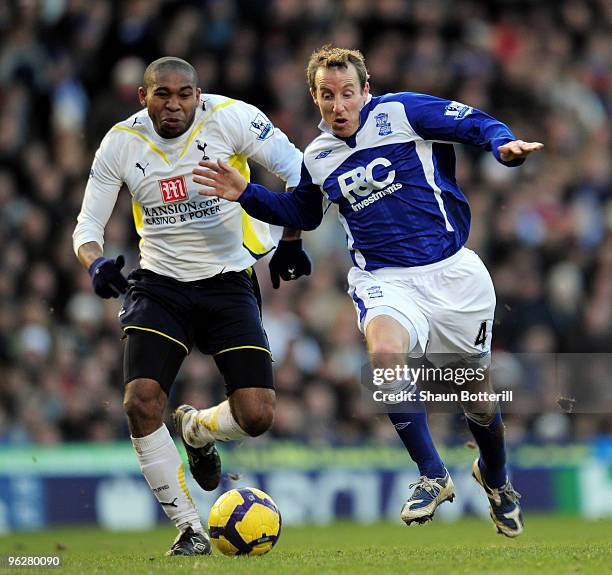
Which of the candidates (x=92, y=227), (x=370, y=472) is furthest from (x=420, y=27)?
(x=92, y=227)

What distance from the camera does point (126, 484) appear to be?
13.3m

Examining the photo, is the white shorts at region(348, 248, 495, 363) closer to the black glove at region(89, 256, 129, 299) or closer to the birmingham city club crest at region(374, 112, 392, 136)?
the birmingham city club crest at region(374, 112, 392, 136)

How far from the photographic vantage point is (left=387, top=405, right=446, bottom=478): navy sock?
7.59 metres

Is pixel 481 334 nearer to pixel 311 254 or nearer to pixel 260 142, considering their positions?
pixel 260 142

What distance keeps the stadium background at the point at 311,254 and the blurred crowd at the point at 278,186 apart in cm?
3

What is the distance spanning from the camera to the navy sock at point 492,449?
8.11 m

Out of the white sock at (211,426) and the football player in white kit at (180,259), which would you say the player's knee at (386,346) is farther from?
the white sock at (211,426)

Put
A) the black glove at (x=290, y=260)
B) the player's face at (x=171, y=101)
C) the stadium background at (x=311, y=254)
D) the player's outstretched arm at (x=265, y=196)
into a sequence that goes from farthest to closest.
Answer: the stadium background at (x=311, y=254), the black glove at (x=290, y=260), the player's face at (x=171, y=101), the player's outstretched arm at (x=265, y=196)

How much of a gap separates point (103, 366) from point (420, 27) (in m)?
7.51

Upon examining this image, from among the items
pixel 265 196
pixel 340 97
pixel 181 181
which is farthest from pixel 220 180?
pixel 340 97

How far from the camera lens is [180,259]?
8.30m

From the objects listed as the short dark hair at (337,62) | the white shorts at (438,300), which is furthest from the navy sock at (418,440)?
the short dark hair at (337,62)

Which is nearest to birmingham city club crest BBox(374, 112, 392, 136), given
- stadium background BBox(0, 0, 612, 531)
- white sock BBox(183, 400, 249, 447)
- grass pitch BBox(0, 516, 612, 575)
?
white sock BBox(183, 400, 249, 447)

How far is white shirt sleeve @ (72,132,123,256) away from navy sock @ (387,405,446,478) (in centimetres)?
225
